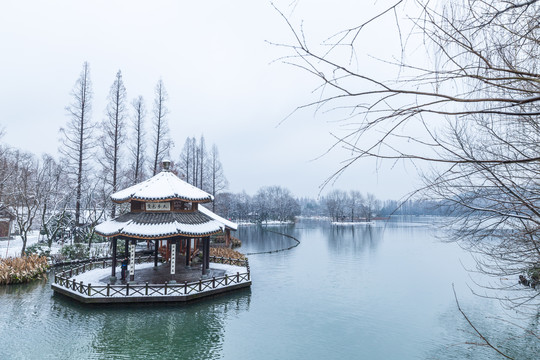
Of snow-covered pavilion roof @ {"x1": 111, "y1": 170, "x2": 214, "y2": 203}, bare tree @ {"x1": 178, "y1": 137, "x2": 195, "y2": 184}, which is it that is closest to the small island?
snow-covered pavilion roof @ {"x1": 111, "y1": 170, "x2": 214, "y2": 203}

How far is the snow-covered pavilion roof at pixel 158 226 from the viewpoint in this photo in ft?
41.5

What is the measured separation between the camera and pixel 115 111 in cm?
2364

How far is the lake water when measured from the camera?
8281 millimetres

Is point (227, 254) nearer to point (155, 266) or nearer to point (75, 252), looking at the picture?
point (155, 266)

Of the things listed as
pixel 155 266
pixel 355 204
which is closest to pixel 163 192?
pixel 155 266

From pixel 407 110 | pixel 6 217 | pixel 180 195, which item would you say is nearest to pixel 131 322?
pixel 180 195

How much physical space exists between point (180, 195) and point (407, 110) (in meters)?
13.6

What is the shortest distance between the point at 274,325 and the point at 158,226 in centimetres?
640

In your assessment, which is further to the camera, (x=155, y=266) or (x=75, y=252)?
(x=75, y=252)

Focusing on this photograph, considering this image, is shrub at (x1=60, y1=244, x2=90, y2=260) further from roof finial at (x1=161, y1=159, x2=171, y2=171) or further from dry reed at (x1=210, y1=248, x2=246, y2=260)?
roof finial at (x1=161, y1=159, x2=171, y2=171)

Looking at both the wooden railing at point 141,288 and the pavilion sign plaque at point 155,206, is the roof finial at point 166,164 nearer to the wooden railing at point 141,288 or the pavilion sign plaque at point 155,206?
the pavilion sign plaque at point 155,206

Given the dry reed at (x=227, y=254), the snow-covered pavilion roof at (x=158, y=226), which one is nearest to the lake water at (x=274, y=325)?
the snow-covered pavilion roof at (x=158, y=226)

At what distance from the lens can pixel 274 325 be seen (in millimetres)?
10195

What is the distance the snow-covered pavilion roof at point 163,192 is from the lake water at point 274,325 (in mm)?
4610
